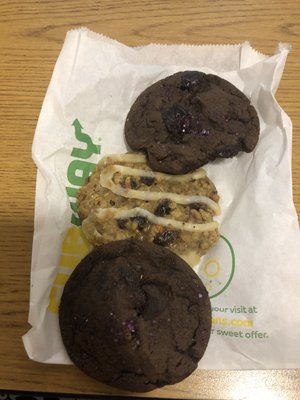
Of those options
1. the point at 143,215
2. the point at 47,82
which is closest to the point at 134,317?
the point at 143,215

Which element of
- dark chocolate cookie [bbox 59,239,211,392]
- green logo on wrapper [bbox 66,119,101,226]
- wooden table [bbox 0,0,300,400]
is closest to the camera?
dark chocolate cookie [bbox 59,239,211,392]

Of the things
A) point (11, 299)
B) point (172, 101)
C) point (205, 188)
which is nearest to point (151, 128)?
point (172, 101)

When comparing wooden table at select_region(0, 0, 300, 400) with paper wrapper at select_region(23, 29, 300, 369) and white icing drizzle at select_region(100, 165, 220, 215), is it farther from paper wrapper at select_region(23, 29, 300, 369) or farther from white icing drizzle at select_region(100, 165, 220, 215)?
white icing drizzle at select_region(100, 165, 220, 215)

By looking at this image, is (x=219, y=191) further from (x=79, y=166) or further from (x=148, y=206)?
(x=79, y=166)

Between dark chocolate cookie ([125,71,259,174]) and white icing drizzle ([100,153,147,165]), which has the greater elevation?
dark chocolate cookie ([125,71,259,174])

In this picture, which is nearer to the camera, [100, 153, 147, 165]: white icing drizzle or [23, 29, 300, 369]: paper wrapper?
[23, 29, 300, 369]: paper wrapper

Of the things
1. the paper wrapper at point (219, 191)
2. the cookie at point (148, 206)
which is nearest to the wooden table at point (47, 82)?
the paper wrapper at point (219, 191)

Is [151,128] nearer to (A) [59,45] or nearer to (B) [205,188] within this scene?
(B) [205,188]

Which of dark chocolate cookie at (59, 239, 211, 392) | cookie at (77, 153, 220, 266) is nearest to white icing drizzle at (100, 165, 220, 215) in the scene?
cookie at (77, 153, 220, 266)
